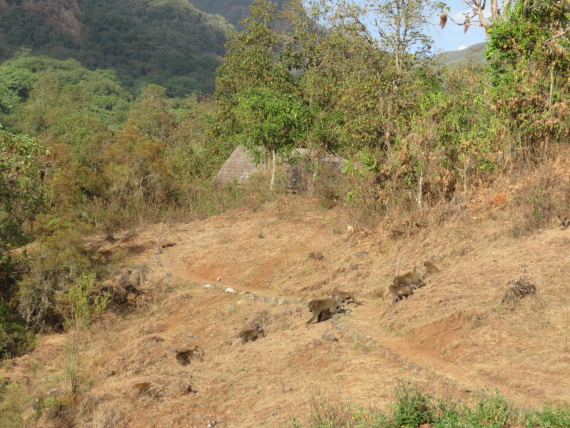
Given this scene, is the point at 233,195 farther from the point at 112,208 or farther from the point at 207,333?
the point at 207,333

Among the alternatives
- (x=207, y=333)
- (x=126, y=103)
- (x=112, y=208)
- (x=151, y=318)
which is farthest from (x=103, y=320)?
(x=126, y=103)

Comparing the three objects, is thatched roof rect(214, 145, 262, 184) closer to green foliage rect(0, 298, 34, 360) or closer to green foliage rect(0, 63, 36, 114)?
green foliage rect(0, 298, 34, 360)

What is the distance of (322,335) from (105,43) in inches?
4203

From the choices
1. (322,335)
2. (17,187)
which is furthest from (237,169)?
(322,335)

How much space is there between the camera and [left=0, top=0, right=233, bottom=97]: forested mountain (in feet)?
323

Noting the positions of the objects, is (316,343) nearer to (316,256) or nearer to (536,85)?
(316,256)

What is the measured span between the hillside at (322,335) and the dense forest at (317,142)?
35.8 inches

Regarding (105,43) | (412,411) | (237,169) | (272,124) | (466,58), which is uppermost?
(105,43)

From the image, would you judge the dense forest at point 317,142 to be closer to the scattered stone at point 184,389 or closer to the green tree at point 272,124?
the green tree at point 272,124

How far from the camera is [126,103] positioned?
71.6 metres

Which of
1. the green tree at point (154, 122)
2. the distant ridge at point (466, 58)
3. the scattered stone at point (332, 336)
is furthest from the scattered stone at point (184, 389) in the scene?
the green tree at point (154, 122)

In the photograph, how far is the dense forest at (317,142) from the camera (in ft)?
39.8

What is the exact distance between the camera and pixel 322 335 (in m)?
8.48

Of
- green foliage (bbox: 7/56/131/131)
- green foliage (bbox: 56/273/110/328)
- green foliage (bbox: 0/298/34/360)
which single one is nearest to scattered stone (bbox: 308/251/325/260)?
green foliage (bbox: 56/273/110/328)
